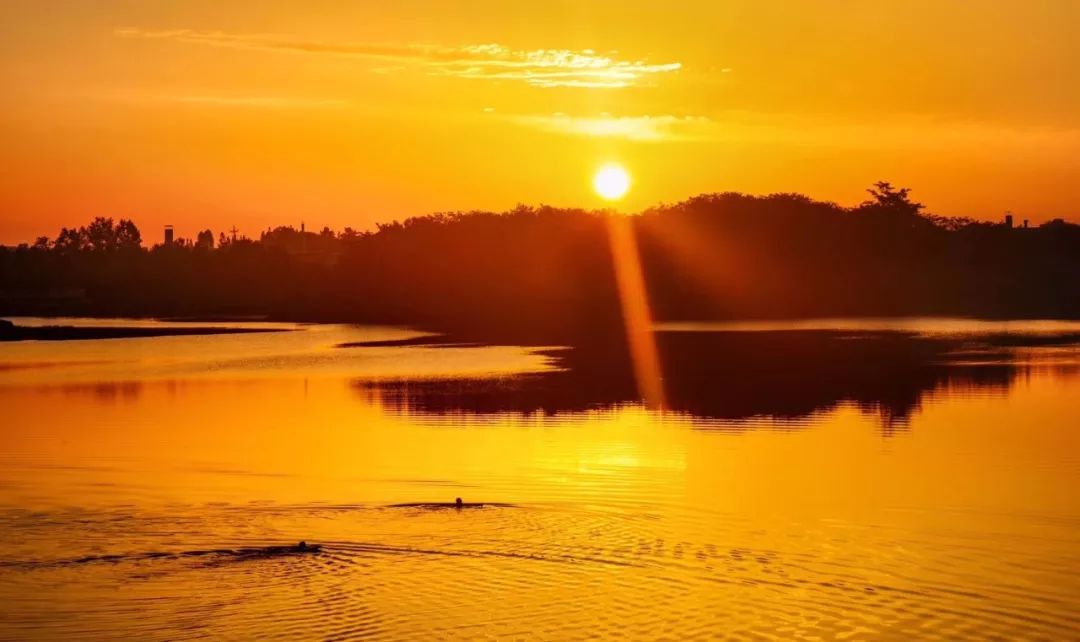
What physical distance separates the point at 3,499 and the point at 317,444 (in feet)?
25.5

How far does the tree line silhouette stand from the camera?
10619 centimetres

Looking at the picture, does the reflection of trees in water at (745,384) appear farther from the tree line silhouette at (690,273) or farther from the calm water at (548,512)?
the tree line silhouette at (690,273)

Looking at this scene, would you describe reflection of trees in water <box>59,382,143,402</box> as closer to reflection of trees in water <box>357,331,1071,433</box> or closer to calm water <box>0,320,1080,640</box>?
calm water <box>0,320,1080,640</box>

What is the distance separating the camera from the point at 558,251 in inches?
4690

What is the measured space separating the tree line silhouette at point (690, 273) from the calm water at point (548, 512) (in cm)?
5487

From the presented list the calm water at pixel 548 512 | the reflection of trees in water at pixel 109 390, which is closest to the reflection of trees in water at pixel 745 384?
the calm water at pixel 548 512

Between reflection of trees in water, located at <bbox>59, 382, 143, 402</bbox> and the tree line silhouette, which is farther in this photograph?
the tree line silhouette

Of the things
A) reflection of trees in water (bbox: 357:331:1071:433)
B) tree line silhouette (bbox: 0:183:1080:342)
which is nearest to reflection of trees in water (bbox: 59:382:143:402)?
reflection of trees in water (bbox: 357:331:1071:433)

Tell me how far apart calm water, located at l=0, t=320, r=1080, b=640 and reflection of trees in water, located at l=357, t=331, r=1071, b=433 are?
27cm

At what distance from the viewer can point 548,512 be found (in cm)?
1892

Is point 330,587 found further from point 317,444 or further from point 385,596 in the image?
point 317,444

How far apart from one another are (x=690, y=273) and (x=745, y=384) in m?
72.9

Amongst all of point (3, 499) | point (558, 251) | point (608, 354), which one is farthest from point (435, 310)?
point (3, 499)

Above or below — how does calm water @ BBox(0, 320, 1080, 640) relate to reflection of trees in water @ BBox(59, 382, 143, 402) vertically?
below
